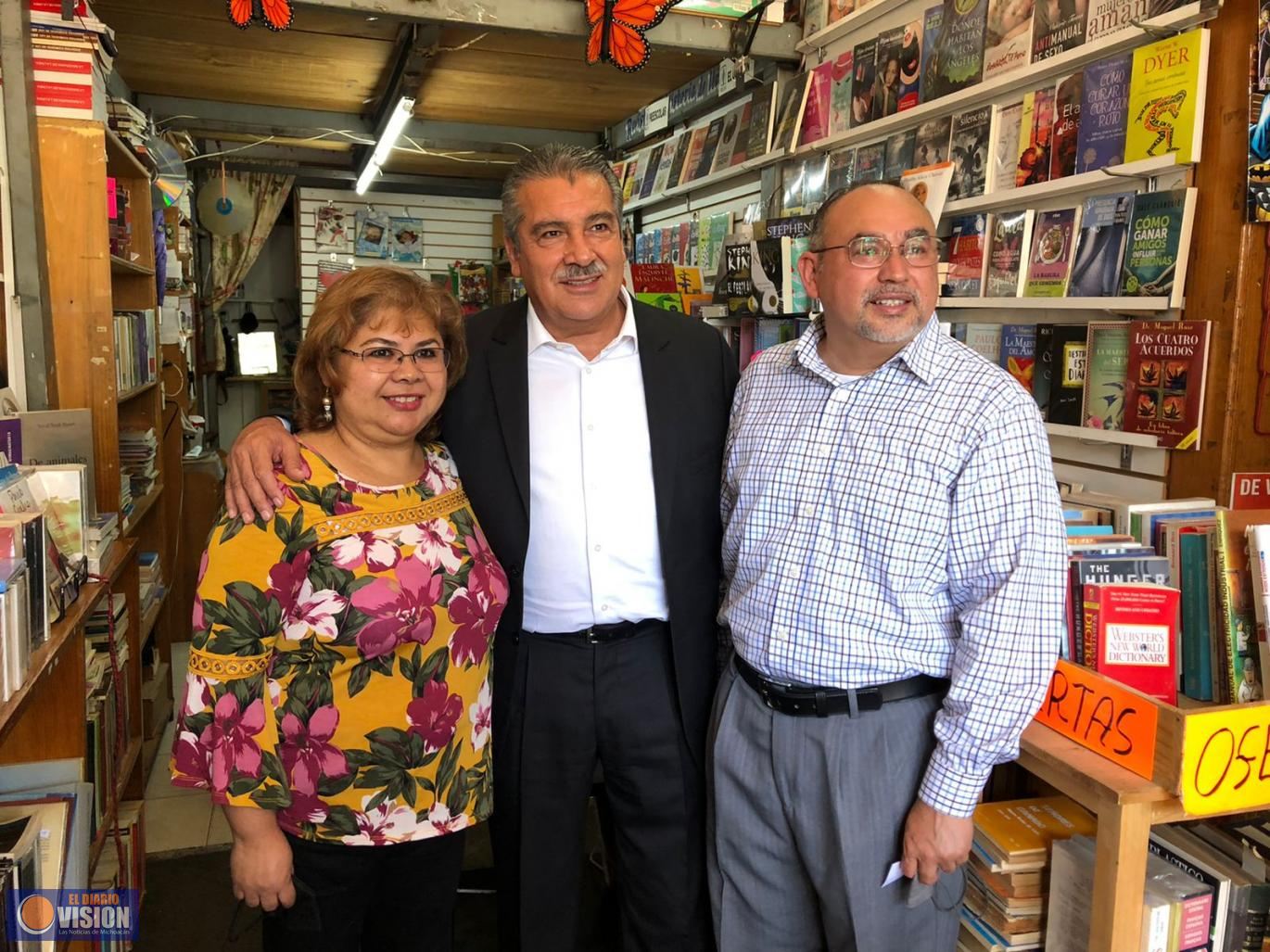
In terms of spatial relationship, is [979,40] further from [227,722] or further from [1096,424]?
[227,722]

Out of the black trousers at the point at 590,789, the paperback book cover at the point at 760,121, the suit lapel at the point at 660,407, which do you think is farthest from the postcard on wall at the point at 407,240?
the black trousers at the point at 590,789

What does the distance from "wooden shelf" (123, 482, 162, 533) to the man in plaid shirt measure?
2.87 meters

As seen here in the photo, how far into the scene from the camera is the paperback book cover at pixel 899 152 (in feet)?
11.1

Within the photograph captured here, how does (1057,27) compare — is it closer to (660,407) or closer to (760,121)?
(660,407)

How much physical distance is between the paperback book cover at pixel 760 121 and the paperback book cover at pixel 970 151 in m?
1.42

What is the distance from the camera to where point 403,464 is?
1.78m

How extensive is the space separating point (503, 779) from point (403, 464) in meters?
0.74

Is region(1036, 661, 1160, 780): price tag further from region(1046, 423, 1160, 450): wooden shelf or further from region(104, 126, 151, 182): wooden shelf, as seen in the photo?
region(104, 126, 151, 182): wooden shelf

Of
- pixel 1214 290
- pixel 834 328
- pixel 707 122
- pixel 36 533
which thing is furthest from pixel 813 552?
pixel 707 122

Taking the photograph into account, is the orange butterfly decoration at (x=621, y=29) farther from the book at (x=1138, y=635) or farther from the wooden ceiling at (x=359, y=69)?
the book at (x=1138, y=635)

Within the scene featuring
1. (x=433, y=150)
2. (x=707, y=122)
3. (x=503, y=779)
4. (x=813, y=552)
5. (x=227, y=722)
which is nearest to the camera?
(x=227, y=722)

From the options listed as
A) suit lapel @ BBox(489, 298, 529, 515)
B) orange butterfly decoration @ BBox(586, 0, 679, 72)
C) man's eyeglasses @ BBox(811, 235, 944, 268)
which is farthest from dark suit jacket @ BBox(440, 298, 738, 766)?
orange butterfly decoration @ BBox(586, 0, 679, 72)

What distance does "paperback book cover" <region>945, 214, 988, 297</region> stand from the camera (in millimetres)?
2992

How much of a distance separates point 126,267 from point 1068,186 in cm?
338
